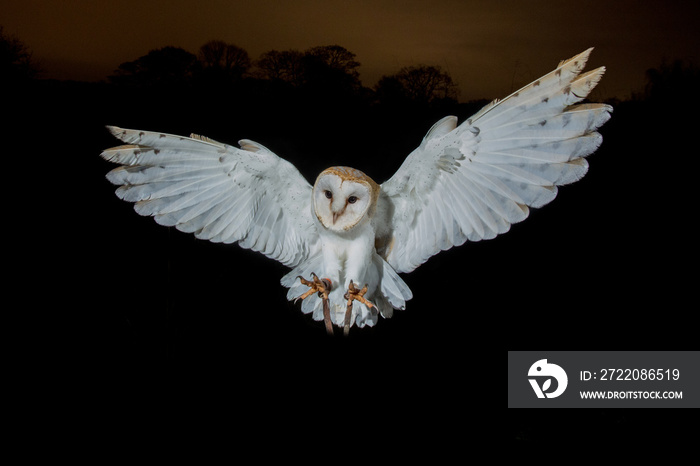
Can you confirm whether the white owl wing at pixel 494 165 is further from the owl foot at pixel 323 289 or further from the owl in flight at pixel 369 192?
the owl foot at pixel 323 289

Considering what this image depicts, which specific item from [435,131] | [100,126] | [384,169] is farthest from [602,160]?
[100,126]

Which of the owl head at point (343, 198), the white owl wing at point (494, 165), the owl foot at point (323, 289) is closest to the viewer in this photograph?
the white owl wing at point (494, 165)

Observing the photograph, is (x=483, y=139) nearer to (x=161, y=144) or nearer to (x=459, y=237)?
(x=459, y=237)

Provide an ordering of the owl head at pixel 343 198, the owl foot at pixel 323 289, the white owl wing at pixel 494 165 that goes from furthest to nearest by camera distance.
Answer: the owl foot at pixel 323 289
the owl head at pixel 343 198
the white owl wing at pixel 494 165

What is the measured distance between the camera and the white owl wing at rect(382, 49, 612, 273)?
0.88 m

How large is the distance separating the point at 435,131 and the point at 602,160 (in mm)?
1286

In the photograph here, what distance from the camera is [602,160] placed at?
6.38ft

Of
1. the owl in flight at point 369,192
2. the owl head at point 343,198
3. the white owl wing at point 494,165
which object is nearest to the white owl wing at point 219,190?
the owl in flight at point 369,192

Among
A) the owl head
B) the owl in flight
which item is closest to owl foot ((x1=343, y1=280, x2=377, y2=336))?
the owl in flight

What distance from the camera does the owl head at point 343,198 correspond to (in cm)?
100

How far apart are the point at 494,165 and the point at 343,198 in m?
0.34

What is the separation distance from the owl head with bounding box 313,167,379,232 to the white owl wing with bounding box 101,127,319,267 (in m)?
0.13

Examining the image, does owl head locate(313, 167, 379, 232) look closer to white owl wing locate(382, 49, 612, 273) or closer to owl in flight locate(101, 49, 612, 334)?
owl in flight locate(101, 49, 612, 334)

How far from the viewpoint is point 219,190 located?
1188mm
